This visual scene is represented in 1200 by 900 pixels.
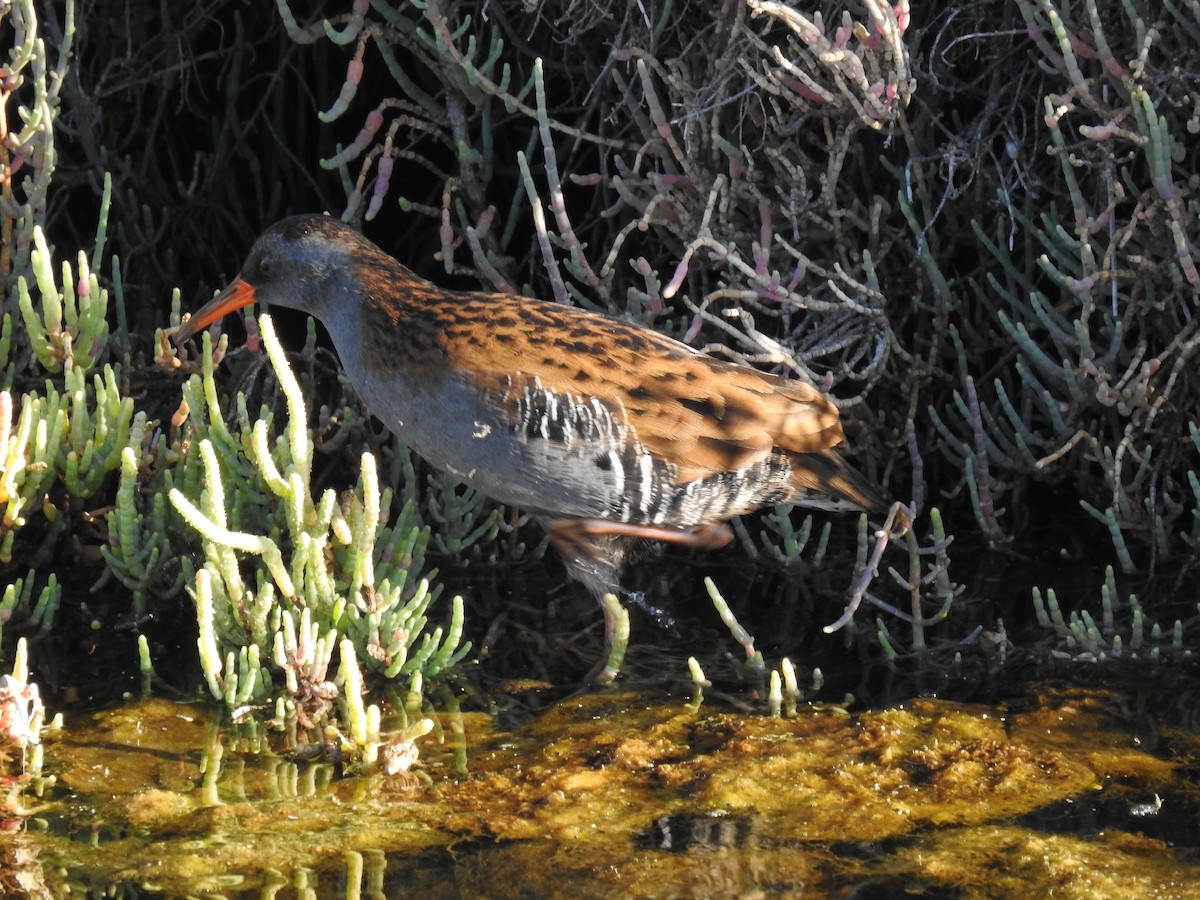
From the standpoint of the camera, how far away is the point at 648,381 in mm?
3561

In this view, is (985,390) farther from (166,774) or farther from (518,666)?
(166,774)

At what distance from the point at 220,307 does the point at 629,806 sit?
1746 millimetres

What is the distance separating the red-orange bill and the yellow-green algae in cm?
104

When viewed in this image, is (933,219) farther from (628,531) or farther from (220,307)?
(220,307)

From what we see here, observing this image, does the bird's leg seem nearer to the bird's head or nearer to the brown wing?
the brown wing

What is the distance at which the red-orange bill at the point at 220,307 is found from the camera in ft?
13.1

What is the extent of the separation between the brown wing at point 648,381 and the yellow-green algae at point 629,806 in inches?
23.2

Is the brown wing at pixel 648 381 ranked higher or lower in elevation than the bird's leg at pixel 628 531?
higher

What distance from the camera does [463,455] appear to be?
3.56 m

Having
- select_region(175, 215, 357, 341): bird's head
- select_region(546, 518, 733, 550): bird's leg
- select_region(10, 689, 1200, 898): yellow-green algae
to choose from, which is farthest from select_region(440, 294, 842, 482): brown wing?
select_region(10, 689, 1200, 898): yellow-green algae

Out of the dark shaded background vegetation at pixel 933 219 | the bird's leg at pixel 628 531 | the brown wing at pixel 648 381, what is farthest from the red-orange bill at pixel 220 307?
the bird's leg at pixel 628 531

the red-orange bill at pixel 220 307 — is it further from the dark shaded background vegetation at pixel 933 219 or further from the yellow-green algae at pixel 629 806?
the yellow-green algae at pixel 629 806

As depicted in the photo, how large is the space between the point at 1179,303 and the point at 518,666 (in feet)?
6.03

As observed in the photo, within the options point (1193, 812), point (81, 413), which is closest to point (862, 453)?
point (1193, 812)
